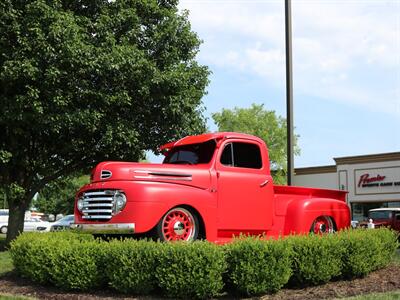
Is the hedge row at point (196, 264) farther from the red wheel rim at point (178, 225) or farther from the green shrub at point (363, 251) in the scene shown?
the red wheel rim at point (178, 225)

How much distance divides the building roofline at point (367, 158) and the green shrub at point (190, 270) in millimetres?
35767

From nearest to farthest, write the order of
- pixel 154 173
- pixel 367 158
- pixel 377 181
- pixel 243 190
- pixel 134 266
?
pixel 134 266 < pixel 154 173 < pixel 243 190 < pixel 377 181 < pixel 367 158

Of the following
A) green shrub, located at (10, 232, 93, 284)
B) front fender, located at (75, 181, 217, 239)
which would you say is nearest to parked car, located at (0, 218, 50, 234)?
green shrub, located at (10, 232, 93, 284)

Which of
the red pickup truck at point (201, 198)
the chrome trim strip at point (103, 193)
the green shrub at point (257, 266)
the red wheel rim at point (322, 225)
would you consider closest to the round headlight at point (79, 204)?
the red pickup truck at point (201, 198)

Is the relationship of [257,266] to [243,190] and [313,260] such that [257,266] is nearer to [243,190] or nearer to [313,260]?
[313,260]

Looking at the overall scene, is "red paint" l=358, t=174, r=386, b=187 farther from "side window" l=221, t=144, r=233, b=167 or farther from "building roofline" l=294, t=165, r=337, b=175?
"side window" l=221, t=144, r=233, b=167

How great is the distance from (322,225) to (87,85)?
7045mm

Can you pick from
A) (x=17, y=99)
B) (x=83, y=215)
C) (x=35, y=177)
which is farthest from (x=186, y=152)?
(x=35, y=177)

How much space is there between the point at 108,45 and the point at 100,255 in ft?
25.4

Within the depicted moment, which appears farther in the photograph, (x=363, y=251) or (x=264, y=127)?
(x=264, y=127)

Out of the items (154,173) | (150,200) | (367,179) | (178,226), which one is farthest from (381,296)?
(367,179)

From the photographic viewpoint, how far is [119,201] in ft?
26.9

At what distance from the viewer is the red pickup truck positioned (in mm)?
8188

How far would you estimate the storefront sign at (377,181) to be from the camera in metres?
40.4
